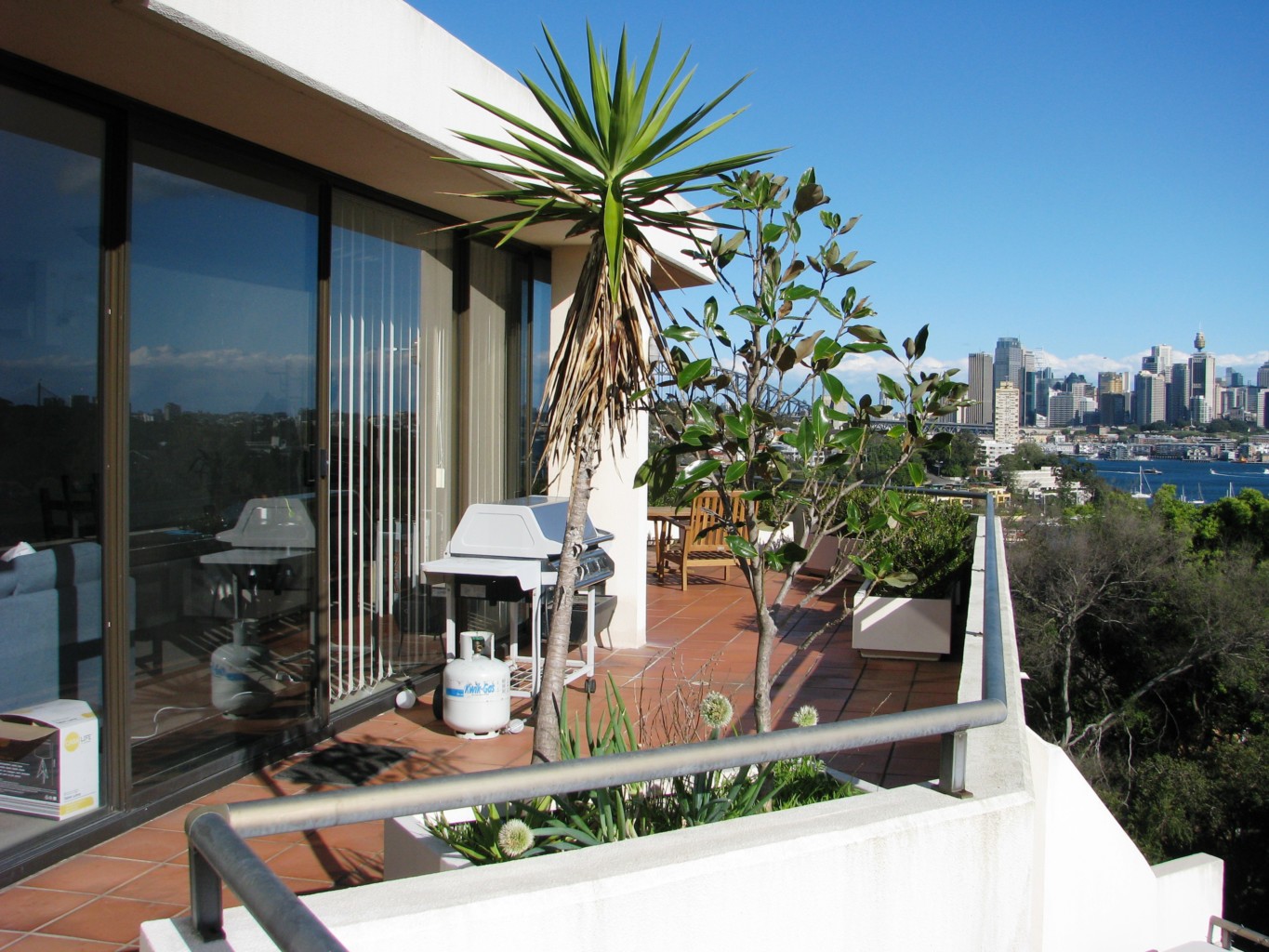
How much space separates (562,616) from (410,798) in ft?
5.18

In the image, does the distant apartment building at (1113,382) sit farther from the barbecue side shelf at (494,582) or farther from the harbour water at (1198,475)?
the barbecue side shelf at (494,582)

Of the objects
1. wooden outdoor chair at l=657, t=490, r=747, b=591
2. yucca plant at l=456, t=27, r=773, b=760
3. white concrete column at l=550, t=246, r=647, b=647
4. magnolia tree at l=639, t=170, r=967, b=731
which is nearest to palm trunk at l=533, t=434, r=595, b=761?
yucca plant at l=456, t=27, r=773, b=760

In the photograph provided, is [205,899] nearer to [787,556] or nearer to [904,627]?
[787,556]

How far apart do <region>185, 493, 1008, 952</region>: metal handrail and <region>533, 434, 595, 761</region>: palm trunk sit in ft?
3.85

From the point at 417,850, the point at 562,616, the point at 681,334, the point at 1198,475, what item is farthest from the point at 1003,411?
the point at 1198,475

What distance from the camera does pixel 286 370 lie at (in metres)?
4.24

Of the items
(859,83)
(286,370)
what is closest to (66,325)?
(286,370)

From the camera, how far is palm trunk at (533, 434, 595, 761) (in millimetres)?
2768

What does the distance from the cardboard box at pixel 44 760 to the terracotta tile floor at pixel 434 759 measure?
21 centimetres

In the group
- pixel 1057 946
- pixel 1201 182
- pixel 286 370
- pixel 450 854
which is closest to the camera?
pixel 450 854

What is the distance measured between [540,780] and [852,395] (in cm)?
177

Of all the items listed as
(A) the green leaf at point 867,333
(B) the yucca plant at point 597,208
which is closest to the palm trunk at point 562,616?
(B) the yucca plant at point 597,208

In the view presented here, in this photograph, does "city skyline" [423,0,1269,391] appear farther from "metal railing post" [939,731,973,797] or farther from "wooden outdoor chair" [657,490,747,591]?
"wooden outdoor chair" [657,490,747,591]

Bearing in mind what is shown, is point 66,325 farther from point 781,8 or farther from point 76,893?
point 781,8
